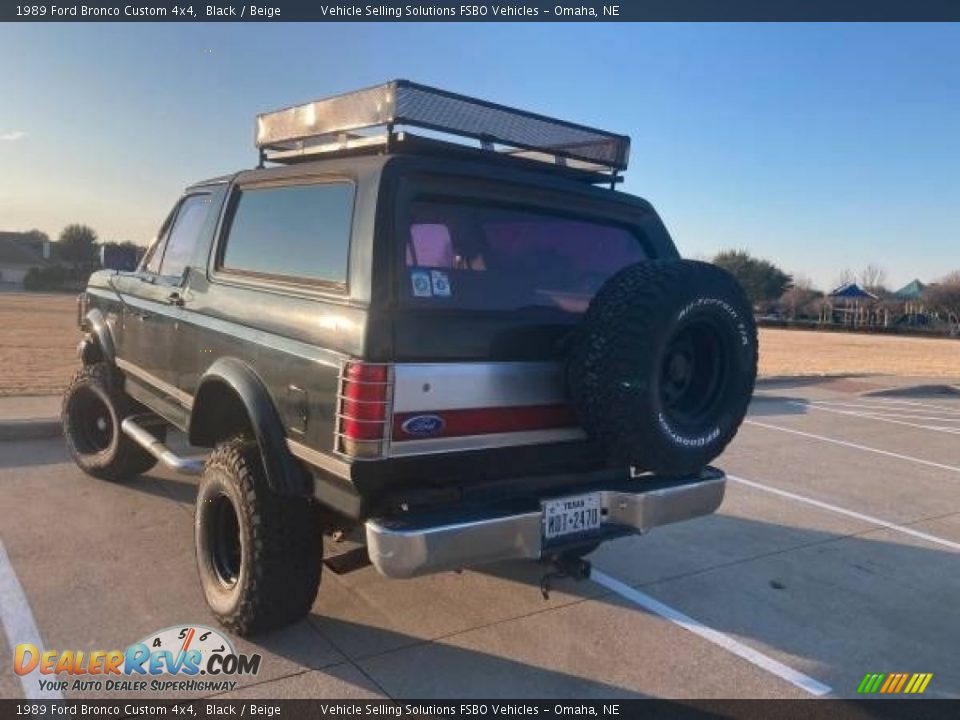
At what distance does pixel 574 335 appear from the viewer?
123 inches

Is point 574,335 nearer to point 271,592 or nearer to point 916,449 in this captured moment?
point 271,592

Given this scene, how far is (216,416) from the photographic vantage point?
12.2ft

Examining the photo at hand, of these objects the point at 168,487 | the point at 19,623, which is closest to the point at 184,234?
the point at 168,487

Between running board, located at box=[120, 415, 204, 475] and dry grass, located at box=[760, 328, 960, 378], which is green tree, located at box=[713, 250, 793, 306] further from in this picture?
running board, located at box=[120, 415, 204, 475]

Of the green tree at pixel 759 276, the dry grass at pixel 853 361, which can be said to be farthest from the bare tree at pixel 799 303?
the dry grass at pixel 853 361

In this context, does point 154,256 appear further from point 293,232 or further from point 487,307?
point 487,307

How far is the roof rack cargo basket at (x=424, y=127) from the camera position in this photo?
10.1ft

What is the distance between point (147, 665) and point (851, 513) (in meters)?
4.90

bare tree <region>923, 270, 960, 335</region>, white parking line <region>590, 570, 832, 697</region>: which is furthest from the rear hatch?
bare tree <region>923, 270, 960, 335</region>

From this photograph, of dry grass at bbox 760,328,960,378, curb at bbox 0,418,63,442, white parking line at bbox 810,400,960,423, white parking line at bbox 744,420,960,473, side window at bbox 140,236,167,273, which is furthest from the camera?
dry grass at bbox 760,328,960,378

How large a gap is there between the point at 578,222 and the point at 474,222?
2.10 feet

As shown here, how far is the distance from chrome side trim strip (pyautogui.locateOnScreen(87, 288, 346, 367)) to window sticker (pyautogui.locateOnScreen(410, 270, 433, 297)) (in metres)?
0.38

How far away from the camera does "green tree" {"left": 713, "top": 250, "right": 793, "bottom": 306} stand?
302ft

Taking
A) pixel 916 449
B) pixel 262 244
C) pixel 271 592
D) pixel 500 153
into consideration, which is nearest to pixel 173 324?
pixel 262 244
